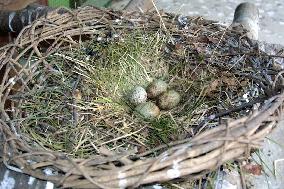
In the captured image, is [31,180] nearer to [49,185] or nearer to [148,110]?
[49,185]

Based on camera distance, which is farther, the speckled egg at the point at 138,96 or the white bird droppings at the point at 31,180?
the speckled egg at the point at 138,96

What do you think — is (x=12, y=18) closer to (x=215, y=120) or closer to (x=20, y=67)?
(x=20, y=67)

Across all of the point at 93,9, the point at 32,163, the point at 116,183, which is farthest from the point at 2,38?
the point at 116,183

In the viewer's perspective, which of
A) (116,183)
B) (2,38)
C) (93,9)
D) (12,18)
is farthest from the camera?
(2,38)

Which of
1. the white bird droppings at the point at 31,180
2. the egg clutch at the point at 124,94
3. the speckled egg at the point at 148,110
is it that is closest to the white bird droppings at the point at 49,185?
the white bird droppings at the point at 31,180

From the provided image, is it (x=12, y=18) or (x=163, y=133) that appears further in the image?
(x=12, y=18)

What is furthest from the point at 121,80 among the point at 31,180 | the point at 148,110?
the point at 31,180

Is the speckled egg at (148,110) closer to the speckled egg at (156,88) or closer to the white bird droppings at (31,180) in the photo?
the speckled egg at (156,88)
